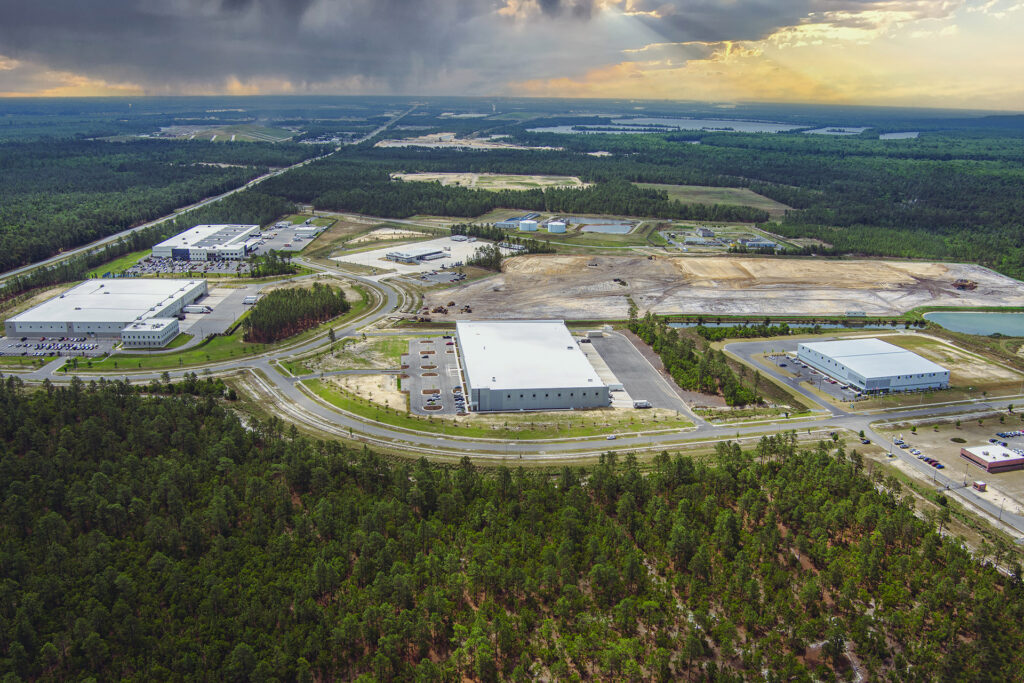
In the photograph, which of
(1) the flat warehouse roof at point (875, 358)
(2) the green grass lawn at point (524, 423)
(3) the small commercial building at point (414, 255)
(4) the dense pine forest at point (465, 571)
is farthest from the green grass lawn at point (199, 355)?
(1) the flat warehouse roof at point (875, 358)

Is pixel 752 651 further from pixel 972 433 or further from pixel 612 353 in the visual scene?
pixel 612 353

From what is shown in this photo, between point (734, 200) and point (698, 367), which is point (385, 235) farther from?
point (734, 200)

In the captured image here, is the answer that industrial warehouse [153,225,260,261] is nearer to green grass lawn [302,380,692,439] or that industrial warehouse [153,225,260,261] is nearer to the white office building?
the white office building

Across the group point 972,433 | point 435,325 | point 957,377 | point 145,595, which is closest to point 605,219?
point 435,325

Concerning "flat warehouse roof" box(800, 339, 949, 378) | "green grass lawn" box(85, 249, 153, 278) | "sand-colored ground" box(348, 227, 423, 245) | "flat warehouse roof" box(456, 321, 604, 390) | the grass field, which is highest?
the grass field

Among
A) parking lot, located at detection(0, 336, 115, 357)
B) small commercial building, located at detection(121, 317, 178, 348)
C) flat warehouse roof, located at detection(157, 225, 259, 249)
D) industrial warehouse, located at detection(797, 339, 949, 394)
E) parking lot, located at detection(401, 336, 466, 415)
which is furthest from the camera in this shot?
flat warehouse roof, located at detection(157, 225, 259, 249)

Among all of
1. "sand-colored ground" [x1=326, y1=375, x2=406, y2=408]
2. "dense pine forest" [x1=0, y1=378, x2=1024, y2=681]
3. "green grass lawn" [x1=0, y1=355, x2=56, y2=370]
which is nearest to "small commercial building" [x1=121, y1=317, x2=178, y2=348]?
"green grass lawn" [x1=0, y1=355, x2=56, y2=370]

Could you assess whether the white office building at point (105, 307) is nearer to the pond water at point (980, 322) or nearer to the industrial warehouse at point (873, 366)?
the industrial warehouse at point (873, 366)
